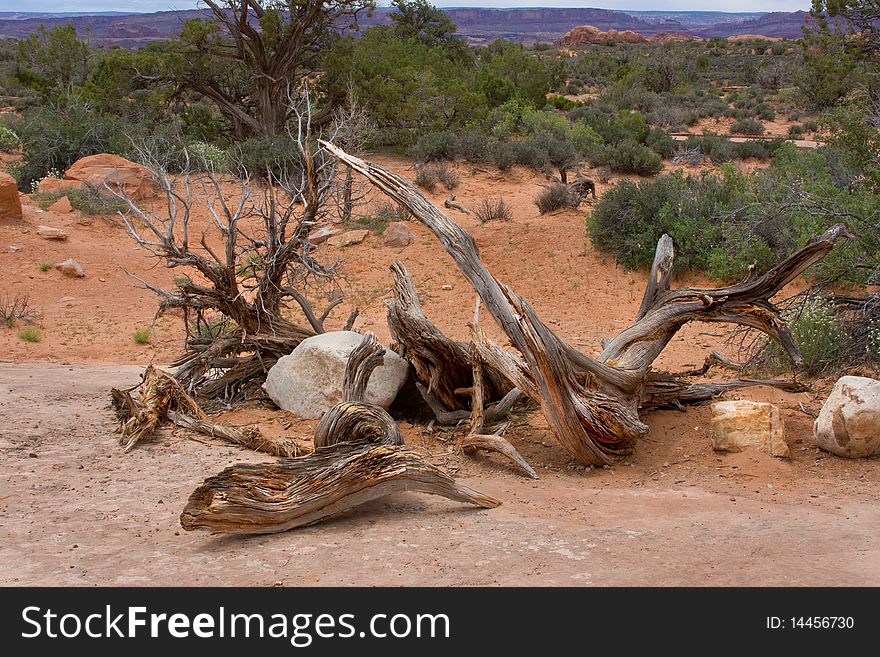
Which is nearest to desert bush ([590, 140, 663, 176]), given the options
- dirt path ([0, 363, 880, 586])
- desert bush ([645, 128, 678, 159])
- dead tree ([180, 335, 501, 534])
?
desert bush ([645, 128, 678, 159])

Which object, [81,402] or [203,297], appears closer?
[81,402]

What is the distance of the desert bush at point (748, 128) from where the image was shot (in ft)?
83.0

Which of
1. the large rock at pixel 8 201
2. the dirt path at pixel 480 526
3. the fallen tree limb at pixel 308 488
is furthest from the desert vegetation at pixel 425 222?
the large rock at pixel 8 201

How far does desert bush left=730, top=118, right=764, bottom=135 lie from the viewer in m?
25.3

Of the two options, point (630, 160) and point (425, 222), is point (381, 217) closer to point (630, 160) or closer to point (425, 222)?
point (630, 160)

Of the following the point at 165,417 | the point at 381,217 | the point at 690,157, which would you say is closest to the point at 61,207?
the point at 381,217

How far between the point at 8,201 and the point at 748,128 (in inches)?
818

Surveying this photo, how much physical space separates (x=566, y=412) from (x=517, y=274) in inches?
269

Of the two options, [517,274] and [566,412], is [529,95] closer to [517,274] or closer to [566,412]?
[517,274]

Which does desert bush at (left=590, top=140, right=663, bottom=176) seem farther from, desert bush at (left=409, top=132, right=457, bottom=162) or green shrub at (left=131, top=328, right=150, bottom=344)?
green shrub at (left=131, top=328, right=150, bottom=344)

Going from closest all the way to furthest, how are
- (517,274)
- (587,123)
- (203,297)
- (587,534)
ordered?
(587,534) → (203,297) → (517,274) → (587,123)

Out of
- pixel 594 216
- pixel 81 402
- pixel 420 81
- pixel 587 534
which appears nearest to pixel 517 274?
pixel 594 216

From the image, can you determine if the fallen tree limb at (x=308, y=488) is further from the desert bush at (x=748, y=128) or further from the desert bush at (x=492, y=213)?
the desert bush at (x=748, y=128)

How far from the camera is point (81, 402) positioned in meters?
6.76
